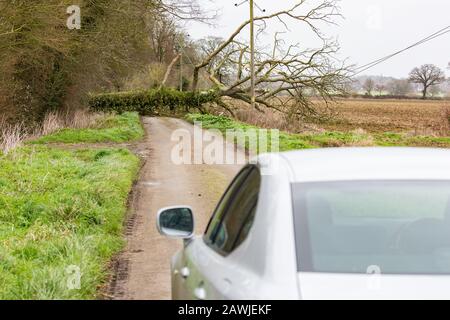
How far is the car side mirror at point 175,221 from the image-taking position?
13.5 ft

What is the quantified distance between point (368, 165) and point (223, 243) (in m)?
0.83

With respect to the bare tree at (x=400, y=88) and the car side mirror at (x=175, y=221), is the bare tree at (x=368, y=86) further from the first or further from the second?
the car side mirror at (x=175, y=221)

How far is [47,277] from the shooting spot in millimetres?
6105

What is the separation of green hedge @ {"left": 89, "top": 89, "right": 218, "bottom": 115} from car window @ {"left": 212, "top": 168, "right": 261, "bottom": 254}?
42.5 meters

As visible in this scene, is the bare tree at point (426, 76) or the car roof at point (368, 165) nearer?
the car roof at point (368, 165)

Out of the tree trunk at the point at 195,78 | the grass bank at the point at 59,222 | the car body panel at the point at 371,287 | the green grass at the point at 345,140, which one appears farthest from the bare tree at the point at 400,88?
the car body panel at the point at 371,287

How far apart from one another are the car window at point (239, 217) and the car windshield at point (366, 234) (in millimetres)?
283

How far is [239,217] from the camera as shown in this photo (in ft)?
10.7

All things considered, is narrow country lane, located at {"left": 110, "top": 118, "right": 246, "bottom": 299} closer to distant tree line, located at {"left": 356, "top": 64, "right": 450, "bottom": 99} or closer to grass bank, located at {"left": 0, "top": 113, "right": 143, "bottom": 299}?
grass bank, located at {"left": 0, "top": 113, "right": 143, "bottom": 299}

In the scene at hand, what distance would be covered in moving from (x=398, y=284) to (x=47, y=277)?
4.36 m

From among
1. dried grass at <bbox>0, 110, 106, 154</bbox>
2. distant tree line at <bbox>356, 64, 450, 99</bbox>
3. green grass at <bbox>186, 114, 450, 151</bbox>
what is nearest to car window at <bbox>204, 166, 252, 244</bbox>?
dried grass at <bbox>0, 110, 106, 154</bbox>

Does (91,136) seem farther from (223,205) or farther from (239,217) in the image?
(239,217)

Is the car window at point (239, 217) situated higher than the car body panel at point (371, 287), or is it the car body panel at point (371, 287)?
the car window at point (239, 217)

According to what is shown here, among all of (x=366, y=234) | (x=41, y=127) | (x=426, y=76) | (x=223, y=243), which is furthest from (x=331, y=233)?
(x=426, y=76)
